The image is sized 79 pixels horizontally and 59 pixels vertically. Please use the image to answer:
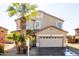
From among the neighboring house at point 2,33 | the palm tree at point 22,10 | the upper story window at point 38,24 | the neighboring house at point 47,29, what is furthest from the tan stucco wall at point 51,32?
the neighboring house at point 2,33

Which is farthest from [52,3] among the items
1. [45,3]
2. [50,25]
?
[50,25]

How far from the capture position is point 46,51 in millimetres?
3848

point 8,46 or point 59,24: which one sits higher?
point 59,24

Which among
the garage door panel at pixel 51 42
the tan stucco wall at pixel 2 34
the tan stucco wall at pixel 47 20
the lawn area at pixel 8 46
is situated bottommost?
the lawn area at pixel 8 46

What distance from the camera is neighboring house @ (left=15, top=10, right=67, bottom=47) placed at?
3.78m

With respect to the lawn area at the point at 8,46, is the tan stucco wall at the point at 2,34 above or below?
above

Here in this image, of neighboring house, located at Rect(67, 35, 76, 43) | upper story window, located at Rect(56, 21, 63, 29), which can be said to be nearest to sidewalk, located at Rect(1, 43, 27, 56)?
upper story window, located at Rect(56, 21, 63, 29)

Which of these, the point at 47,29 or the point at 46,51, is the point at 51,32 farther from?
the point at 46,51

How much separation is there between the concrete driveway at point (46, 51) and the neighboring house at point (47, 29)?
7 cm

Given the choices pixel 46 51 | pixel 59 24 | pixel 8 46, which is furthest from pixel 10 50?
pixel 59 24

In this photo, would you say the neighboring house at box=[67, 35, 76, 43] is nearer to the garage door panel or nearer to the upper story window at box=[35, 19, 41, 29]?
the garage door panel

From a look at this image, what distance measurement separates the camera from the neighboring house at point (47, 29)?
378 centimetres

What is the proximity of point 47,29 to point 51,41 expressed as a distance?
229 millimetres

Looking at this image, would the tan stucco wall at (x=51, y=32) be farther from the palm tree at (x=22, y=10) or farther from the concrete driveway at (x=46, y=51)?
the palm tree at (x=22, y=10)
